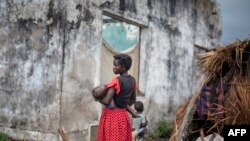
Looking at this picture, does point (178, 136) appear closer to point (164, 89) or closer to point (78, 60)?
point (78, 60)

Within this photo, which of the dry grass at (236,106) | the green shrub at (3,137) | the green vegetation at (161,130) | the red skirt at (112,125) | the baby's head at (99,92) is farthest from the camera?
the green vegetation at (161,130)

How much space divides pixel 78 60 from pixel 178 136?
4.33 meters

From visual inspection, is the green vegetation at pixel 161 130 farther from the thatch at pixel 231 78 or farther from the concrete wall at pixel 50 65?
the thatch at pixel 231 78

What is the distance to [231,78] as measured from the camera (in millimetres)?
3080

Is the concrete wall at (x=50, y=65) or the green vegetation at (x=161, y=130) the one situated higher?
the concrete wall at (x=50, y=65)

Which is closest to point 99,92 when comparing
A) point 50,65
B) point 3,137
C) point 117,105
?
point 117,105

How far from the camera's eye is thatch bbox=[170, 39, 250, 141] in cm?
296

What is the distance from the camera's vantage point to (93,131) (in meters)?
7.38

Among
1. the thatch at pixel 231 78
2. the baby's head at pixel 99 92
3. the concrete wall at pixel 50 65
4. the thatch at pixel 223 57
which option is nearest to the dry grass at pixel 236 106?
the thatch at pixel 231 78

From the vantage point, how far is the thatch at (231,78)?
9.72 feet

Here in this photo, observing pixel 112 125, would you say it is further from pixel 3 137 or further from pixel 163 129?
pixel 163 129

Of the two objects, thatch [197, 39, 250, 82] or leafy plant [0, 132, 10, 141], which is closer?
thatch [197, 39, 250, 82]

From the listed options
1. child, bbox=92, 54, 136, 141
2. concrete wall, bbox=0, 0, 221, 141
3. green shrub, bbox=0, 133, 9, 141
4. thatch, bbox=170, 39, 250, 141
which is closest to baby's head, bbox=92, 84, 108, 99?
child, bbox=92, 54, 136, 141

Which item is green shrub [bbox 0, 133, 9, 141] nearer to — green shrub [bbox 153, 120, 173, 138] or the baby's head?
the baby's head
